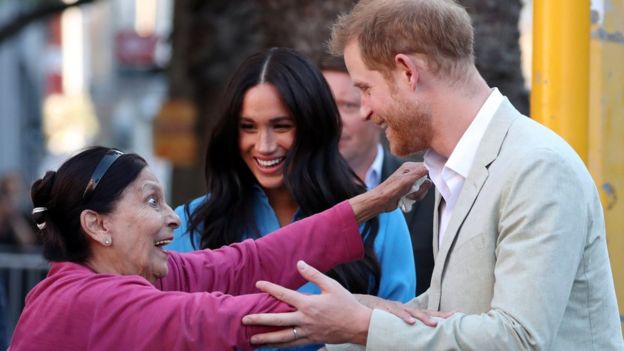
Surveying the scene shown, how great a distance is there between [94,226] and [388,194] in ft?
3.20

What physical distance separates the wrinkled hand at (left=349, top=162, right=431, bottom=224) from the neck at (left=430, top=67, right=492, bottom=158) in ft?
2.07

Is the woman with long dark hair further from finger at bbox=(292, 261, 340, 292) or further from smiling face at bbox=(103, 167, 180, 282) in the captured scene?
finger at bbox=(292, 261, 340, 292)

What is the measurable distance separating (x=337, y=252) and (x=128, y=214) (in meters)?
0.73

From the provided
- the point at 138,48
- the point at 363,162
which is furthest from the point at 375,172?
the point at 138,48

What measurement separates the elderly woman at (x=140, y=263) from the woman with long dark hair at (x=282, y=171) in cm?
37

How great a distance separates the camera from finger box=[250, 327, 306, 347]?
3.34 meters

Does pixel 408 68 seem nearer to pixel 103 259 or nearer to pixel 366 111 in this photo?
pixel 366 111

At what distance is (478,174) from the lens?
323 cm

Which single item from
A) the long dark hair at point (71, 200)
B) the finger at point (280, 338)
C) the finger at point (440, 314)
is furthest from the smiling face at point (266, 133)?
the finger at point (440, 314)

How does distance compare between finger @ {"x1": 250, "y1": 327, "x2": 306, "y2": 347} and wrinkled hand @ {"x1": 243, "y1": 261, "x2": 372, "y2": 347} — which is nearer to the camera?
wrinkled hand @ {"x1": 243, "y1": 261, "x2": 372, "y2": 347}

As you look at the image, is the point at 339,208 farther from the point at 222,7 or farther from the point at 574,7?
the point at 222,7

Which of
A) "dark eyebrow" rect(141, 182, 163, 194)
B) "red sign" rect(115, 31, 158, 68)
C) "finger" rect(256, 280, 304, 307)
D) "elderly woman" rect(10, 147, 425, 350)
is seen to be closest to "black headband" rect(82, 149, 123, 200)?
"elderly woman" rect(10, 147, 425, 350)

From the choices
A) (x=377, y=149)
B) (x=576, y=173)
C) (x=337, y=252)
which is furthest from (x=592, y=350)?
(x=377, y=149)

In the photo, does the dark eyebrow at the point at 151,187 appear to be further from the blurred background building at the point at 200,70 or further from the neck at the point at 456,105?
the neck at the point at 456,105
